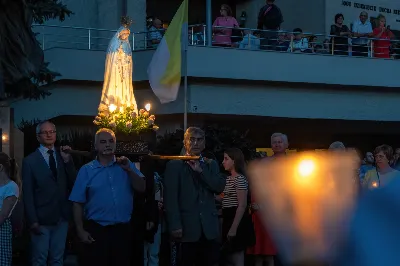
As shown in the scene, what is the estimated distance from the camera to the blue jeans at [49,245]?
7684 mm

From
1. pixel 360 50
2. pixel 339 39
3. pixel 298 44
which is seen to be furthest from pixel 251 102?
pixel 360 50

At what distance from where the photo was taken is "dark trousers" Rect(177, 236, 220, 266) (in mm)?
7090

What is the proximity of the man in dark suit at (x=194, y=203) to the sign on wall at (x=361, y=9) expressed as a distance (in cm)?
1638

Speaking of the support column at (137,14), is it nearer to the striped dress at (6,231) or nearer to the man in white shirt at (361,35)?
the man in white shirt at (361,35)

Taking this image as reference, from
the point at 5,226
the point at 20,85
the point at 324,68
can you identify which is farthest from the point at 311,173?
the point at 324,68

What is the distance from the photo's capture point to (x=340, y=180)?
2.88 m

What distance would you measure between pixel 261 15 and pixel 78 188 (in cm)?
1345

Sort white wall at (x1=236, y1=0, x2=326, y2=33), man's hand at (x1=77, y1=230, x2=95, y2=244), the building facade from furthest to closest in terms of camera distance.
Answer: white wall at (x1=236, y1=0, x2=326, y2=33)
the building facade
man's hand at (x1=77, y1=230, x2=95, y2=244)

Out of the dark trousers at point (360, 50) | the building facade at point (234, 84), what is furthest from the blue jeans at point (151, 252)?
the dark trousers at point (360, 50)

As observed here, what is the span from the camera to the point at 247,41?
→ 19422 mm

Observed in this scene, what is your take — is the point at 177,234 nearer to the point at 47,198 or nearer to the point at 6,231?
the point at 47,198

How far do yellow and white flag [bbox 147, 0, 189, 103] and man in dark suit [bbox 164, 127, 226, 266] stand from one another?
223 inches

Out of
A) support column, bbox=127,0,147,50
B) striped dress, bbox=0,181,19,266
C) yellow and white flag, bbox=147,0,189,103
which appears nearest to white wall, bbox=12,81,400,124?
support column, bbox=127,0,147,50

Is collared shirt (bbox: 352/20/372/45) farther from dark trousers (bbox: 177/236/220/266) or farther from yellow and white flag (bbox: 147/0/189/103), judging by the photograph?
dark trousers (bbox: 177/236/220/266)
